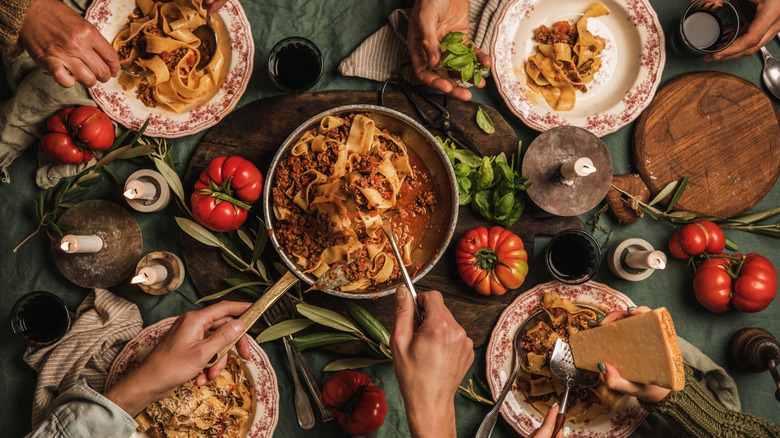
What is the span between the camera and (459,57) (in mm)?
2908

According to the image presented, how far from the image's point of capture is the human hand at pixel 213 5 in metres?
3.12

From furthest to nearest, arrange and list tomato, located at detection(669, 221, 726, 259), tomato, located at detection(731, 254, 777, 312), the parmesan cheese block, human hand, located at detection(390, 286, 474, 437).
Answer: tomato, located at detection(669, 221, 726, 259)
tomato, located at detection(731, 254, 777, 312)
the parmesan cheese block
human hand, located at detection(390, 286, 474, 437)

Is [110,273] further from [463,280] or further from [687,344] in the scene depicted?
[687,344]

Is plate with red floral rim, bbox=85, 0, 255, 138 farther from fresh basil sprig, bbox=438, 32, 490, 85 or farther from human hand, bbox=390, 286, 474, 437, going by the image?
human hand, bbox=390, 286, 474, 437

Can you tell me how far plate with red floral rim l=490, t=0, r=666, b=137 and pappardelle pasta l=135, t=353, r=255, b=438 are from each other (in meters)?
2.58

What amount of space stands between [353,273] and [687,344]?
7.71 ft

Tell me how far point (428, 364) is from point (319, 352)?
1169 millimetres

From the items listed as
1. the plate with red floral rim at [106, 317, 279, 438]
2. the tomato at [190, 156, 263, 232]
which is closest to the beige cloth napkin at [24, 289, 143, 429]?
the plate with red floral rim at [106, 317, 279, 438]

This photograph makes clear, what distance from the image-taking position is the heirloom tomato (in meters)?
3.09

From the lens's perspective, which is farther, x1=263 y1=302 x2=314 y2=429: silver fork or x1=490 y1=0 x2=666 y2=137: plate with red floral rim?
x1=490 y1=0 x2=666 y2=137: plate with red floral rim

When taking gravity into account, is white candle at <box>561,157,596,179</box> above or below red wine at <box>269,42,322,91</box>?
below

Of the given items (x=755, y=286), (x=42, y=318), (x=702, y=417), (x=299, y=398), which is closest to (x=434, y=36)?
(x=299, y=398)

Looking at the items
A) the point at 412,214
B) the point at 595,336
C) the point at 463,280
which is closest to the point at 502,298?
the point at 463,280

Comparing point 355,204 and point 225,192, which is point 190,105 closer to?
point 225,192
